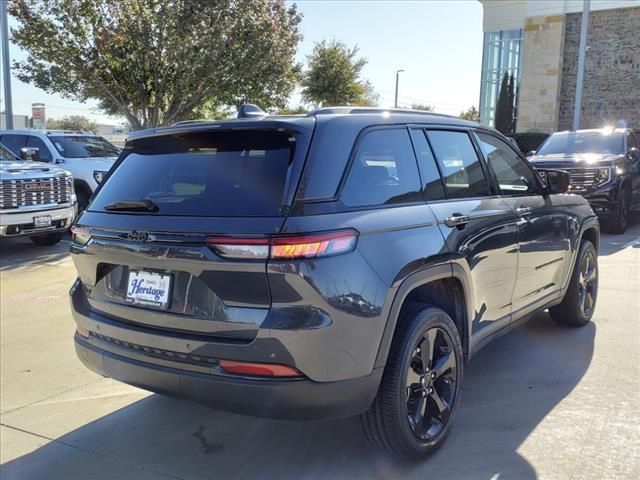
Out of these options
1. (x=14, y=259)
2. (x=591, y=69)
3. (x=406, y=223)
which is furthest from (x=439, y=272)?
(x=591, y=69)

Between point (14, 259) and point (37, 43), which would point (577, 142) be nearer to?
point (14, 259)

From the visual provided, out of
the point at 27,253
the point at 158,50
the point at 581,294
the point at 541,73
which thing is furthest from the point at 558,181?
the point at 541,73

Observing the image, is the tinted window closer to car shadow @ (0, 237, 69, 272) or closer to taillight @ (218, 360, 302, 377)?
car shadow @ (0, 237, 69, 272)

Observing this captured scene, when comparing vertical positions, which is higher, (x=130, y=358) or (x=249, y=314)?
(x=249, y=314)

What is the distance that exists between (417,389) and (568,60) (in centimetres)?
2957

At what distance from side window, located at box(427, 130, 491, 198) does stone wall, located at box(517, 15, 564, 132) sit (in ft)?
89.3

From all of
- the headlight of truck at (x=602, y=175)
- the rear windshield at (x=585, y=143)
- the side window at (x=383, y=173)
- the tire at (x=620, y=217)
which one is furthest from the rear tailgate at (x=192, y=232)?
the rear windshield at (x=585, y=143)

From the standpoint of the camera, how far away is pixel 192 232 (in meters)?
2.66

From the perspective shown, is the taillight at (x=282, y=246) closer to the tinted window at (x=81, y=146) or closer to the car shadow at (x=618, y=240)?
the car shadow at (x=618, y=240)

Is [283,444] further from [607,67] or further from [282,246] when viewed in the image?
[607,67]

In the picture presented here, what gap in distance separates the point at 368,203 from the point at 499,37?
31458 millimetres

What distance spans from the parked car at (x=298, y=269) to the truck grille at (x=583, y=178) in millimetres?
7591

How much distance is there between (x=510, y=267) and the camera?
3.89 m

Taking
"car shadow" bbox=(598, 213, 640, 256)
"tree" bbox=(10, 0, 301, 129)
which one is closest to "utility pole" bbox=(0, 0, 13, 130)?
"tree" bbox=(10, 0, 301, 129)
